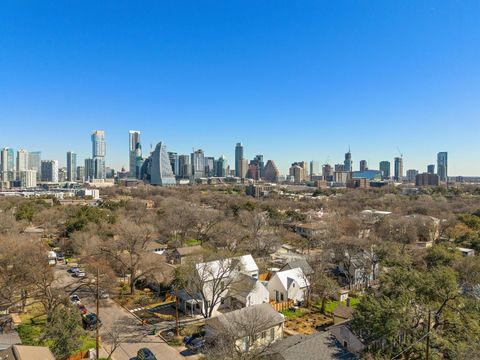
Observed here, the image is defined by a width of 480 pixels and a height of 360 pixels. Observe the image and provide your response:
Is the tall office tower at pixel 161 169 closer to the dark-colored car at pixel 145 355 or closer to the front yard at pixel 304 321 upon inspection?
the front yard at pixel 304 321

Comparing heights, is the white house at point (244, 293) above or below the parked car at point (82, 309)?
above

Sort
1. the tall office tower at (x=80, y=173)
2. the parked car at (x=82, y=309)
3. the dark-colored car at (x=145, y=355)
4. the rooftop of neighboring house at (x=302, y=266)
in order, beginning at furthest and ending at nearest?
the tall office tower at (x=80, y=173) → the rooftop of neighboring house at (x=302, y=266) → the parked car at (x=82, y=309) → the dark-colored car at (x=145, y=355)

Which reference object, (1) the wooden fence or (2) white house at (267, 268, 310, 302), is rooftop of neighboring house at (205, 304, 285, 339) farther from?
(2) white house at (267, 268, 310, 302)

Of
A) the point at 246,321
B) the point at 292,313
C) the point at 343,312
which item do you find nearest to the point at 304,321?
the point at 292,313

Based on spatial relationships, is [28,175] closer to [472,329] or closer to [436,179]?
[472,329]

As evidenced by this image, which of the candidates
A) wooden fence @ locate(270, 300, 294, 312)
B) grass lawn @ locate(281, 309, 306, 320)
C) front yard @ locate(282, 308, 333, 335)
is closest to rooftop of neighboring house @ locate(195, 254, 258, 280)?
wooden fence @ locate(270, 300, 294, 312)

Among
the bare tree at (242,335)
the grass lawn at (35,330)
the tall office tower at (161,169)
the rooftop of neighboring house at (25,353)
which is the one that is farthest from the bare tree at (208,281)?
the tall office tower at (161,169)

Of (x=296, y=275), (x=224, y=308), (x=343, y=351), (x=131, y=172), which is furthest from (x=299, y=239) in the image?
(x=131, y=172)
